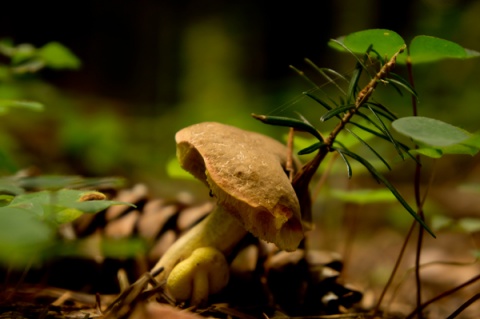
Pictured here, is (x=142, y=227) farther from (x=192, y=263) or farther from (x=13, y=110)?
(x=13, y=110)

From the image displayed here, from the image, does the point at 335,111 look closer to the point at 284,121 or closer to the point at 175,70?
the point at 284,121

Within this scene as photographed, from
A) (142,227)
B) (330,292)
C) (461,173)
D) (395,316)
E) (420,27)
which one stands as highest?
(420,27)

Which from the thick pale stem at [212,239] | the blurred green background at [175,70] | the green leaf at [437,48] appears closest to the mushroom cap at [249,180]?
the thick pale stem at [212,239]

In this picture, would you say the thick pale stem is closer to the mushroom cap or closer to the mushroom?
the mushroom

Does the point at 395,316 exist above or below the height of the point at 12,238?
below

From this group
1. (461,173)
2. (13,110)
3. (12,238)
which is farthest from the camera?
(461,173)

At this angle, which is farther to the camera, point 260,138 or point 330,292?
point 330,292

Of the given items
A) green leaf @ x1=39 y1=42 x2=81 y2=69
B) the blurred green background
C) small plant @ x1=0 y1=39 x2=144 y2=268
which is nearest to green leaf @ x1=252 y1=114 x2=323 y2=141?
small plant @ x1=0 y1=39 x2=144 y2=268

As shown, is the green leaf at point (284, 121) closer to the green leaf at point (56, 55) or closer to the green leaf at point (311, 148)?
the green leaf at point (311, 148)

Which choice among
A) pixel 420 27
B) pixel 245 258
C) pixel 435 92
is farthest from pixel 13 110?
pixel 420 27
